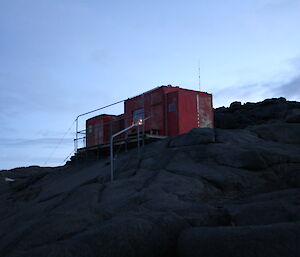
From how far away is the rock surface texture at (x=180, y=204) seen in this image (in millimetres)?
5617

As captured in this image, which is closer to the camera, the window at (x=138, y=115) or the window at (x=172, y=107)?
the window at (x=172, y=107)

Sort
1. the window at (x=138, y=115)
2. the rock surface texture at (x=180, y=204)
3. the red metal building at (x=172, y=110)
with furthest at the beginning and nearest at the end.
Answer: the window at (x=138, y=115) < the red metal building at (x=172, y=110) < the rock surface texture at (x=180, y=204)

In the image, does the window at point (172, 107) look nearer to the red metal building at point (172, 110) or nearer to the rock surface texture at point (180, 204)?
the red metal building at point (172, 110)

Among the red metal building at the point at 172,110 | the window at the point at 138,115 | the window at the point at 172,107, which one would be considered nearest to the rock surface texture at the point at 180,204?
the red metal building at the point at 172,110

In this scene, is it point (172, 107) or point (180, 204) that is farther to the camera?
point (172, 107)

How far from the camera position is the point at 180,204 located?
8.51 m

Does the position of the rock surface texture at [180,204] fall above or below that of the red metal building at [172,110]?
below

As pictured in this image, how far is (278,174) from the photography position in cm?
1085

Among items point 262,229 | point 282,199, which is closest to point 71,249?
point 262,229

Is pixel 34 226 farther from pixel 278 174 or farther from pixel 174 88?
pixel 174 88

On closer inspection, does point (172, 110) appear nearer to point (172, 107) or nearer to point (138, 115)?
point (172, 107)

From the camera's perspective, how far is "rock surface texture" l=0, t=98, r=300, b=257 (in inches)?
221

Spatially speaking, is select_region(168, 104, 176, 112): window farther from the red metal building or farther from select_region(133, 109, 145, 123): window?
select_region(133, 109, 145, 123): window

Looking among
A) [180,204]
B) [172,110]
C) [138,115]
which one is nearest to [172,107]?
[172,110]
